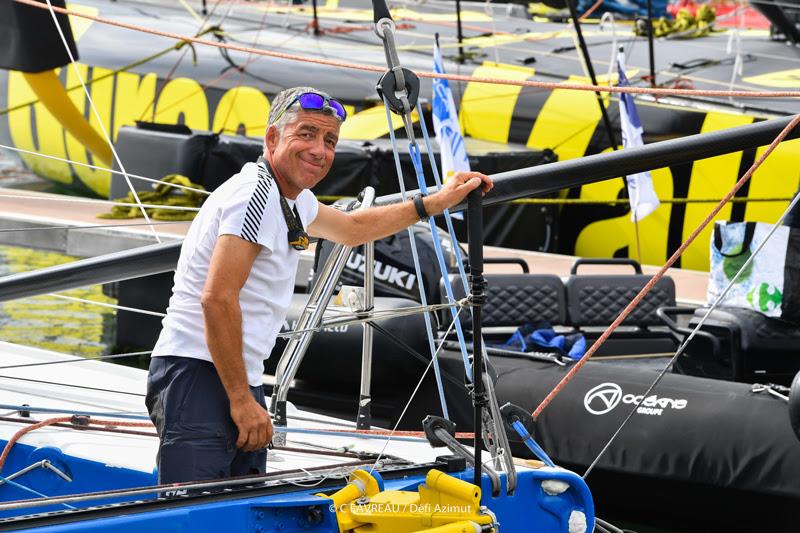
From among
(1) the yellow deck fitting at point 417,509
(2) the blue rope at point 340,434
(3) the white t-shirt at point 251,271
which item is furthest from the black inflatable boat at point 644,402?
(3) the white t-shirt at point 251,271

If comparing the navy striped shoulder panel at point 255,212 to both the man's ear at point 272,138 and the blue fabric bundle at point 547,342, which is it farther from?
the blue fabric bundle at point 547,342

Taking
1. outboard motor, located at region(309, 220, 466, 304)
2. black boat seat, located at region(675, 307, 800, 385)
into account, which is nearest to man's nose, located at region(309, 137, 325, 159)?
black boat seat, located at region(675, 307, 800, 385)

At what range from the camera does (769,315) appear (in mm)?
6102

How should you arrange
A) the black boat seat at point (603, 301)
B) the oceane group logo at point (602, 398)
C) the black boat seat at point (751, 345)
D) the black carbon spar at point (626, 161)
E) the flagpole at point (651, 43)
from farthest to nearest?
the flagpole at point (651, 43) < the black boat seat at point (603, 301) < the black boat seat at point (751, 345) < the oceane group logo at point (602, 398) < the black carbon spar at point (626, 161)

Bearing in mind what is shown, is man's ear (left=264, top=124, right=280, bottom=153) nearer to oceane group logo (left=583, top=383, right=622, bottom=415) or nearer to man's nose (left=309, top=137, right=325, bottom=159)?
man's nose (left=309, top=137, right=325, bottom=159)

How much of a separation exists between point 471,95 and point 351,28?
325 cm

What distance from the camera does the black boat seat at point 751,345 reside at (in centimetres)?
608

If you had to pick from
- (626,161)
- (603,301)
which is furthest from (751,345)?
(626,161)

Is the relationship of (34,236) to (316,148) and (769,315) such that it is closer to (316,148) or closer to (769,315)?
(769,315)

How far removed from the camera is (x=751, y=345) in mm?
6082

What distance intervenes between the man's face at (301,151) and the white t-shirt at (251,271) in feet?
0.22

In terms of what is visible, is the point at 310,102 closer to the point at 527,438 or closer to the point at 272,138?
the point at 272,138

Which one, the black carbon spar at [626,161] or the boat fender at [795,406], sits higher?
the black carbon spar at [626,161]

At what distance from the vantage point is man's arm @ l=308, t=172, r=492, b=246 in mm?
3330
